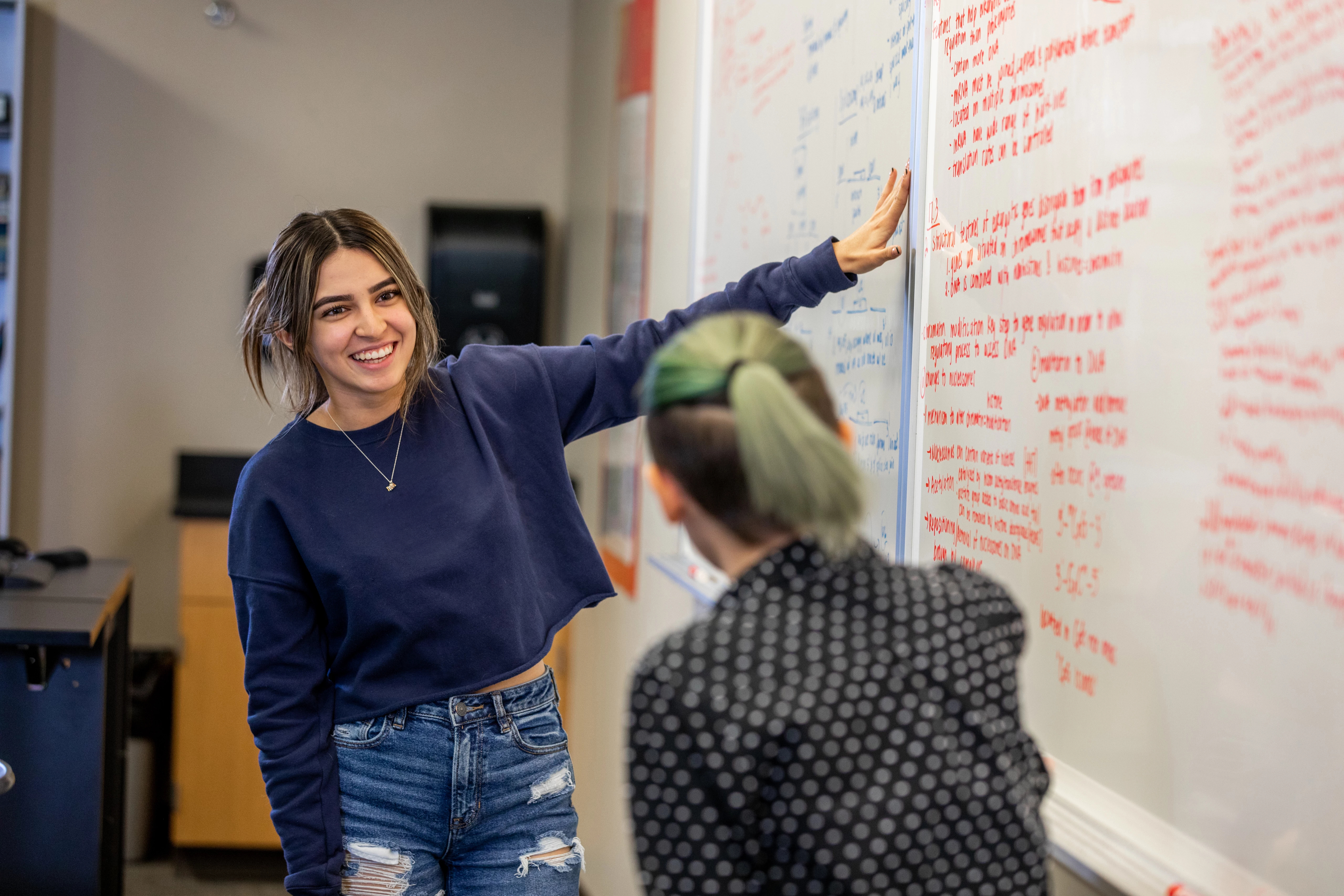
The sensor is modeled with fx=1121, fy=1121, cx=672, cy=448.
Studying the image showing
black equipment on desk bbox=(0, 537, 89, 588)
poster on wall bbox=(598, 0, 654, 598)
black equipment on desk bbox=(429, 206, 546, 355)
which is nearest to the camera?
black equipment on desk bbox=(0, 537, 89, 588)

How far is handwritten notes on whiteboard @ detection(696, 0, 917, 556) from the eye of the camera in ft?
5.16

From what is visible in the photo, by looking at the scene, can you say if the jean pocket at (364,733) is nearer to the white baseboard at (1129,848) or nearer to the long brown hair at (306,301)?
the long brown hair at (306,301)

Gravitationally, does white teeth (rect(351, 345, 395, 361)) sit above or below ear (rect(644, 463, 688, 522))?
above

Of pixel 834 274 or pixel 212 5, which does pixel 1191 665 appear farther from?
pixel 212 5

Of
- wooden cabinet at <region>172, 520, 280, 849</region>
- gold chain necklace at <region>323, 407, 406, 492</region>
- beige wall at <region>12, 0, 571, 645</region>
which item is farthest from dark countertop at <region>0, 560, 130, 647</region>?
beige wall at <region>12, 0, 571, 645</region>

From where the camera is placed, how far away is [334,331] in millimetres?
1434

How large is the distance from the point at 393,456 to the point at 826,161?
84cm

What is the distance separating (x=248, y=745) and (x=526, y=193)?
2.05m

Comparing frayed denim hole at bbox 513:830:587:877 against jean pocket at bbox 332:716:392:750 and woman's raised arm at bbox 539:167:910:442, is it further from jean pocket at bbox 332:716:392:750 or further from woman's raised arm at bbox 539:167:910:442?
woman's raised arm at bbox 539:167:910:442

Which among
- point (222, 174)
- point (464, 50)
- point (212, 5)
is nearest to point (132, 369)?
point (222, 174)

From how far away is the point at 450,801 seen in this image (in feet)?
4.60

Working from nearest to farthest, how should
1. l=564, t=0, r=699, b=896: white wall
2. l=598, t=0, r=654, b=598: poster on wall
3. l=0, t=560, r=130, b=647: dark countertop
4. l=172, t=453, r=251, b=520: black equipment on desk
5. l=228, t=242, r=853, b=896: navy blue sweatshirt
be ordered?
1. l=228, t=242, r=853, b=896: navy blue sweatshirt
2. l=0, t=560, r=130, b=647: dark countertop
3. l=564, t=0, r=699, b=896: white wall
4. l=598, t=0, r=654, b=598: poster on wall
5. l=172, t=453, r=251, b=520: black equipment on desk

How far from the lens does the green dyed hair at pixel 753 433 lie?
797 millimetres

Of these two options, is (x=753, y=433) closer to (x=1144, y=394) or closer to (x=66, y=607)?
(x=1144, y=394)
